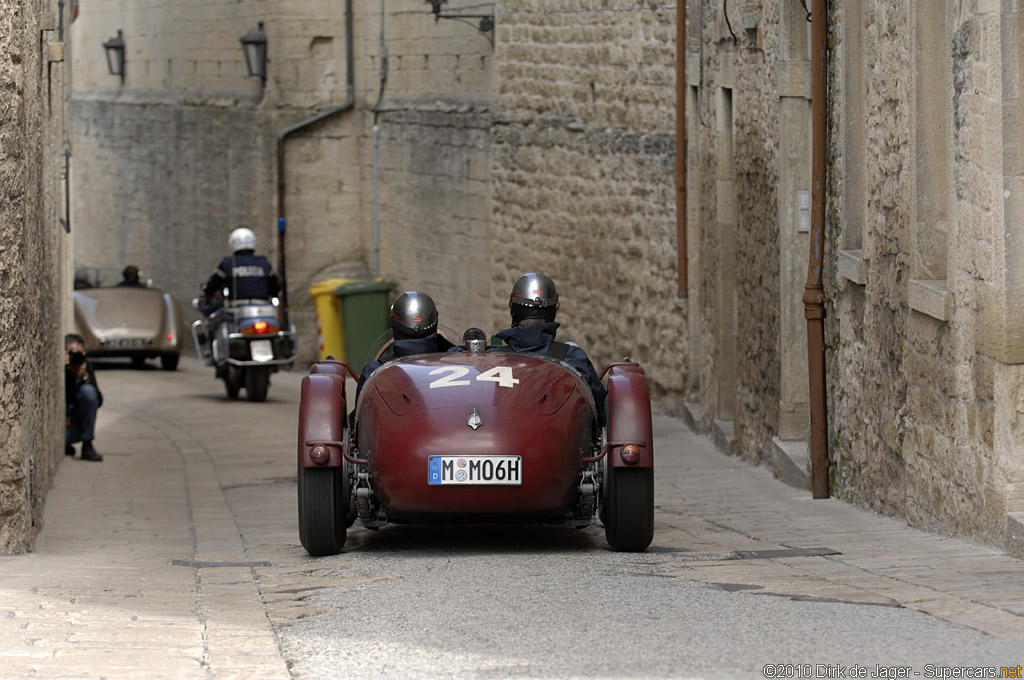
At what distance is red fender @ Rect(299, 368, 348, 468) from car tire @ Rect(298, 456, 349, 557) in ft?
Answer: 0.18

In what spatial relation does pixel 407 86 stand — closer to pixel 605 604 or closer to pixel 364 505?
pixel 364 505

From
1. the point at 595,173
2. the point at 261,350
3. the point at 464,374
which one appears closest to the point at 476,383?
the point at 464,374

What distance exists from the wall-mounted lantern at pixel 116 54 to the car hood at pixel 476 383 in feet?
70.4

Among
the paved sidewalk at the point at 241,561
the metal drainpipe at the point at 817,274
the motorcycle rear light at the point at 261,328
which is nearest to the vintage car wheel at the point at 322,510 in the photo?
the paved sidewalk at the point at 241,561

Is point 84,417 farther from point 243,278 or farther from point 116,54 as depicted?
point 116,54

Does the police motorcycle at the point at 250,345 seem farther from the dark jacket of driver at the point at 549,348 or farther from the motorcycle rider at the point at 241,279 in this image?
the dark jacket of driver at the point at 549,348

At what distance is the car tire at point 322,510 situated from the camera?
24.2 ft

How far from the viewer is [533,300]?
8.48 m

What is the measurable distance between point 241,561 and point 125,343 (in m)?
15.5

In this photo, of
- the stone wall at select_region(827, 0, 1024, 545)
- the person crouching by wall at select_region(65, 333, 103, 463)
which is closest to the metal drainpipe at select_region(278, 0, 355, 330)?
the person crouching by wall at select_region(65, 333, 103, 463)

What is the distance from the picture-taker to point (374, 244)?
23453 mm

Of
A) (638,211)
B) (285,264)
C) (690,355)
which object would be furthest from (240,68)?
(690,355)

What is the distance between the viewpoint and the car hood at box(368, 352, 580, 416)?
7.22m

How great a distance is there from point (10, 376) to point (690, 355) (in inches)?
329
